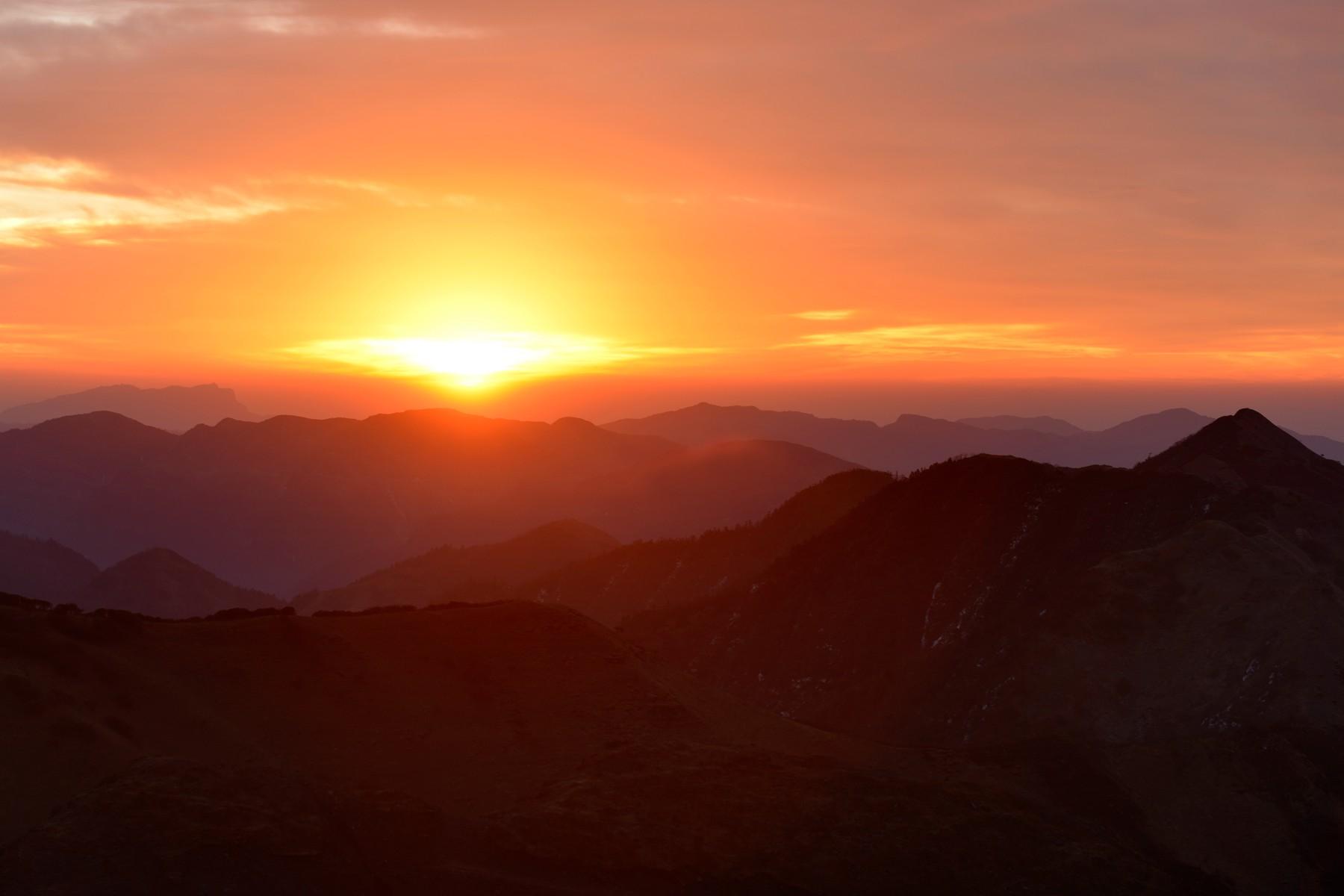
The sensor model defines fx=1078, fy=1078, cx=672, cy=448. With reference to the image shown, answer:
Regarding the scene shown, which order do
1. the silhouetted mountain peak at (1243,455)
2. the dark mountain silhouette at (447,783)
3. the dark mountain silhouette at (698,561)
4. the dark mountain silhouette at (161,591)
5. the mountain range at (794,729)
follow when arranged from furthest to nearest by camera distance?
the dark mountain silhouette at (161,591), the dark mountain silhouette at (698,561), the silhouetted mountain peak at (1243,455), the mountain range at (794,729), the dark mountain silhouette at (447,783)

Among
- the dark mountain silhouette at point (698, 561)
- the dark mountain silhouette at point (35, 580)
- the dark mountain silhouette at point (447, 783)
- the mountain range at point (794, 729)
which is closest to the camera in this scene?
the dark mountain silhouette at point (447, 783)

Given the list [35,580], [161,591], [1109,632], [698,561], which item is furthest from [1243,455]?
[35,580]

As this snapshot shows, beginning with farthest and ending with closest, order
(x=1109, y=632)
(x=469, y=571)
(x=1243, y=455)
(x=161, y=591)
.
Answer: (x=161, y=591)
(x=469, y=571)
(x=1243, y=455)
(x=1109, y=632)

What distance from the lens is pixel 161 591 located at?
165m

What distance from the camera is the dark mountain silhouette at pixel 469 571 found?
150125 mm

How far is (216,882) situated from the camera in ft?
113

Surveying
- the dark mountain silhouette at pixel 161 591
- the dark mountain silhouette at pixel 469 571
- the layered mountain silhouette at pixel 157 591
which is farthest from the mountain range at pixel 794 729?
the layered mountain silhouette at pixel 157 591

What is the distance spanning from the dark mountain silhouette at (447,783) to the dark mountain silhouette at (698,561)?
5169cm

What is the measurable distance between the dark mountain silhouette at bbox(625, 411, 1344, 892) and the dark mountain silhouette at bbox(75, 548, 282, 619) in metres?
101

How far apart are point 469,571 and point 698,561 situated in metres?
55.4

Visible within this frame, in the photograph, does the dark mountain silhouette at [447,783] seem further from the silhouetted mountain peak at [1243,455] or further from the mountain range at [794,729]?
the silhouetted mountain peak at [1243,455]

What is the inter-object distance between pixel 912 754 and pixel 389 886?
2736cm

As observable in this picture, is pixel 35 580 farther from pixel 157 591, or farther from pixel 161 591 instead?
pixel 161 591

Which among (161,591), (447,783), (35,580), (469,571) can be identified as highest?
(447,783)
